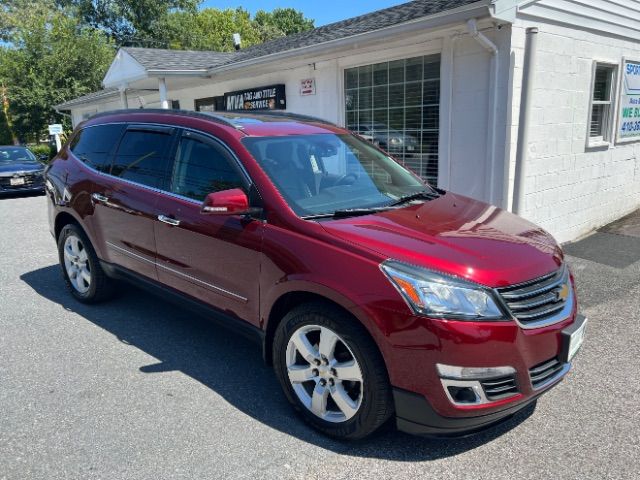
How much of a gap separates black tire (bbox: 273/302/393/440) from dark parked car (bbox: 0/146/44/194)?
43.6ft

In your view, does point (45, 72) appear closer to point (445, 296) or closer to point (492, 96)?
point (492, 96)

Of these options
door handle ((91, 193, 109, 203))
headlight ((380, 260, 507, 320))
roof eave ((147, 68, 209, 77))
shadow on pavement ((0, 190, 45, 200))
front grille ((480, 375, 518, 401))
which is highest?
roof eave ((147, 68, 209, 77))

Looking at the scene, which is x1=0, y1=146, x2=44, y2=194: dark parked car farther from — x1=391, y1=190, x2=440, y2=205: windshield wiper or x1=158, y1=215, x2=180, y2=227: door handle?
x1=391, y1=190, x2=440, y2=205: windshield wiper

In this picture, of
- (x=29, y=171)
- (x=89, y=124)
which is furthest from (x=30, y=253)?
(x=29, y=171)

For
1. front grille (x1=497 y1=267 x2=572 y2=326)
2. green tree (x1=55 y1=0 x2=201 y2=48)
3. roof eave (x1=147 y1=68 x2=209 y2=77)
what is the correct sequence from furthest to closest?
green tree (x1=55 y1=0 x2=201 y2=48)
roof eave (x1=147 y1=68 x2=209 y2=77)
front grille (x1=497 y1=267 x2=572 y2=326)

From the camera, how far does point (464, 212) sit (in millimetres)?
3396

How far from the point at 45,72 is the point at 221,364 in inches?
1023

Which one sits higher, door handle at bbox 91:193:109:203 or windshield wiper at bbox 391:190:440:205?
windshield wiper at bbox 391:190:440:205

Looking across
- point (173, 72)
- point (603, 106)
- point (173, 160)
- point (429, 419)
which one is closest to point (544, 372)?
point (429, 419)

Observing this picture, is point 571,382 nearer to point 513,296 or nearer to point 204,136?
point 513,296

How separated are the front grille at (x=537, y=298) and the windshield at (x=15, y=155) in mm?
15624

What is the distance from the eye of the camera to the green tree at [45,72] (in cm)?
2434

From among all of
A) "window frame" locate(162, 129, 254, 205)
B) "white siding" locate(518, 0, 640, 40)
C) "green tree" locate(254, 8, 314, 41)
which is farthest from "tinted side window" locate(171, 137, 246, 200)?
"green tree" locate(254, 8, 314, 41)

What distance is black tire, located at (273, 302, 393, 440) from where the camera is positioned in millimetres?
2564
